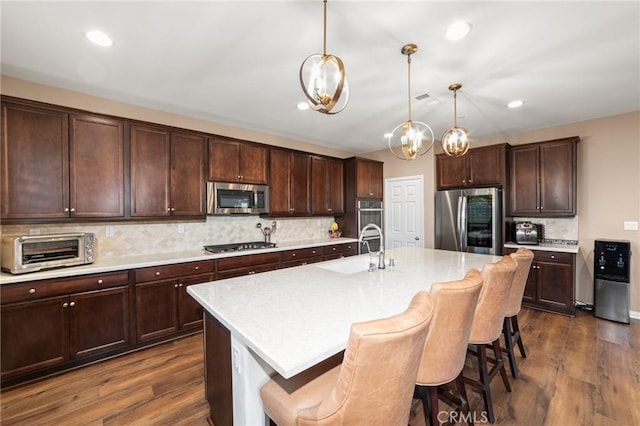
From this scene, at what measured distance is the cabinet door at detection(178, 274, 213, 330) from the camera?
3113 mm

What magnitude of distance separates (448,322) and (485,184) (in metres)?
3.77

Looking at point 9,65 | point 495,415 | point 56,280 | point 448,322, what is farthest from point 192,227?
point 495,415

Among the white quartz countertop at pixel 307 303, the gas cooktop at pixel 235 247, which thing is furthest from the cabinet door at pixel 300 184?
the white quartz countertop at pixel 307 303

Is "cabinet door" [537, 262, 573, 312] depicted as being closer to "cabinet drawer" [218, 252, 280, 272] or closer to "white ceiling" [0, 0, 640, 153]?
"white ceiling" [0, 0, 640, 153]

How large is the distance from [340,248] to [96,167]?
3494 millimetres

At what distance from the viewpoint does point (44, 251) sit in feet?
8.05

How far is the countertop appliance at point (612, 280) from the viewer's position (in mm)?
3400

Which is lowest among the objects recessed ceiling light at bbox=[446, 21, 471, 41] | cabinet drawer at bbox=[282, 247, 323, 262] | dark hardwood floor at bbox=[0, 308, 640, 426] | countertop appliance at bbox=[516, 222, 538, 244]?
dark hardwood floor at bbox=[0, 308, 640, 426]

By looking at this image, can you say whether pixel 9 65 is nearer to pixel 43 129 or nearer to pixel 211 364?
pixel 43 129

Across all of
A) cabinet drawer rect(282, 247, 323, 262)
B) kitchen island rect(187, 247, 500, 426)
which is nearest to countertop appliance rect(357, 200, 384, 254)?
cabinet drawer rect(282, 247, 323, 262)

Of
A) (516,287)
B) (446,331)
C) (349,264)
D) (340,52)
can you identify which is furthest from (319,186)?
(446,331)

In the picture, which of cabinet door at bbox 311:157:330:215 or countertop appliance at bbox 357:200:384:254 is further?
countertop appliance at bbox 357:200:384:254

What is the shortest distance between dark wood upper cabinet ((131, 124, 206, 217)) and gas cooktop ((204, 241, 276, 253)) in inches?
19.7

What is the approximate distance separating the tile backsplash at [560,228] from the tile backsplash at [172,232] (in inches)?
152
